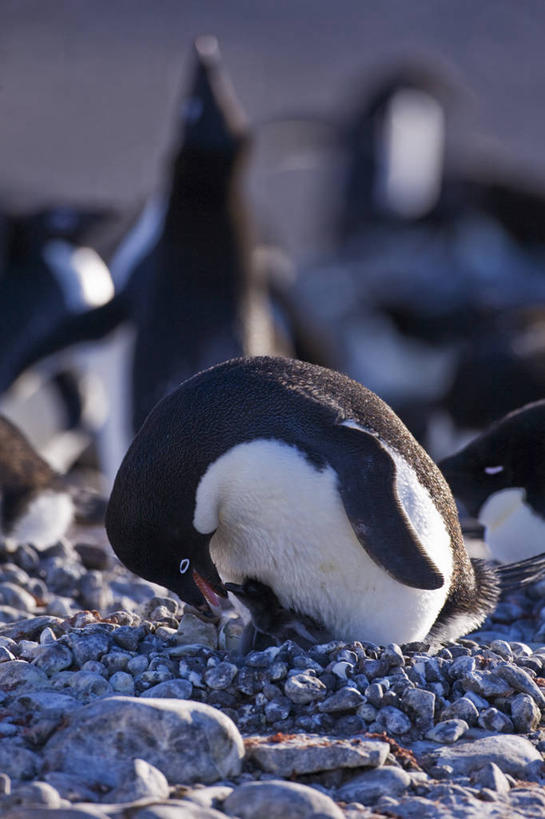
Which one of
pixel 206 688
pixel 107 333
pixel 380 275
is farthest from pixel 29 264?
pixel 206 688

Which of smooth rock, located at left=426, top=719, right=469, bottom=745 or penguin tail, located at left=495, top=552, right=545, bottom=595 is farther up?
penguin tail, located at left=495, top=552, right=545, bottom=595

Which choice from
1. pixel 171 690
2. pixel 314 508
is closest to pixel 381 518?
pixel 314 508

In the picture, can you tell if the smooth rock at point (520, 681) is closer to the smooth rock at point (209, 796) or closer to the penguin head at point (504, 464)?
the smooth rock at point (209, 796)

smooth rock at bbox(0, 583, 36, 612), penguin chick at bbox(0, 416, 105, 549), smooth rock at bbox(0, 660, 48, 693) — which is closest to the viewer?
smooth rock at bbox(0, 660, 48, 693)

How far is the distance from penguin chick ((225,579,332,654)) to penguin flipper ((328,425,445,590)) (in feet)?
0.96

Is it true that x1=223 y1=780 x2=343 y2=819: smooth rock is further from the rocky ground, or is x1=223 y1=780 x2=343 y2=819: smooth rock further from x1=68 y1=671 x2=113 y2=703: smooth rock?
x1=68 y1=671 x2=113 y2=703: smooth rock

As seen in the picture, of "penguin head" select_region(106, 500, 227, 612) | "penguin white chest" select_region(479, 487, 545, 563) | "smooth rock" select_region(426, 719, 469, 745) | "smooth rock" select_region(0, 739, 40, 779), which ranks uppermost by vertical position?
"penguin white chest" select_region(479, 487, 545, 563)

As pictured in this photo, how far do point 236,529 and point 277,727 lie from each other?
1.96ft

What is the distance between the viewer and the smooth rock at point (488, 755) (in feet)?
9.23

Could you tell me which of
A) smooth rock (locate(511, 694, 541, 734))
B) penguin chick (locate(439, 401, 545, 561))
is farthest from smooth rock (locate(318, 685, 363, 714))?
penguin chick (locate(439, 401, 545, 561))

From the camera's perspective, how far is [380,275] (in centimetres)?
→ 1171

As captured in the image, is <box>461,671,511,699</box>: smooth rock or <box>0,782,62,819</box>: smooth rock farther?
<box>461,671,511,699</box>: smooth rock

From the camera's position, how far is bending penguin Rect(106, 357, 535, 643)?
3.24 meters

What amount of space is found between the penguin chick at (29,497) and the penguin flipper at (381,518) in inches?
78.6
